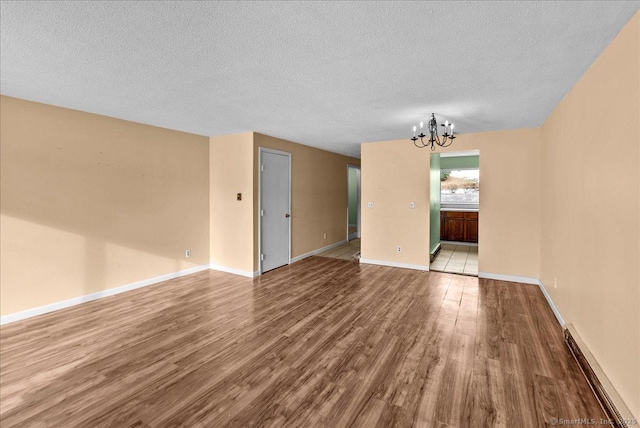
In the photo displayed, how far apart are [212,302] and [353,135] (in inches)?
134

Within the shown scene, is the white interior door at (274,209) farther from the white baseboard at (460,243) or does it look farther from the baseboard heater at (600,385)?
the white baseboard at (460,243)

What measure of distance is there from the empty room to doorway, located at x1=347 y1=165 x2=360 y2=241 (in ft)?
8.90

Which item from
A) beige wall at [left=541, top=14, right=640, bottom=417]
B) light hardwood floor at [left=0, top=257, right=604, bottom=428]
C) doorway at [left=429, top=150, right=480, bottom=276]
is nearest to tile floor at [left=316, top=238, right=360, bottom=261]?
doorway at [left=429, top=150, right=480, bottom=276]

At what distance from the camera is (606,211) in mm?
2012

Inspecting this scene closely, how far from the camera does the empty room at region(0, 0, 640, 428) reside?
1.78 meters

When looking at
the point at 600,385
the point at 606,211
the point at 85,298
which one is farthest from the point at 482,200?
the point at 85,298

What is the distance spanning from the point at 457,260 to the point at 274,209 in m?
3.84

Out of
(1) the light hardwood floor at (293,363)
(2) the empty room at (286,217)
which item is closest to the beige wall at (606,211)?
(2) the empty room at (286,217)

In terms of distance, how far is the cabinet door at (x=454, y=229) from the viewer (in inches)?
304

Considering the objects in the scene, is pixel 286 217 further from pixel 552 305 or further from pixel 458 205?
pixel 458 205

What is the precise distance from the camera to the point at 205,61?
7.34 ft

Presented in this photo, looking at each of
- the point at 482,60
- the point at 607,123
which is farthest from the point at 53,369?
the point at 607,123

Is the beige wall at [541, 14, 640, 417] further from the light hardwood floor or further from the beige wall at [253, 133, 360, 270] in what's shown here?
the beige wall at [253, 133, 360, 270]

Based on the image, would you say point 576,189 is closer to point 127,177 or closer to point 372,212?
point 372,212
